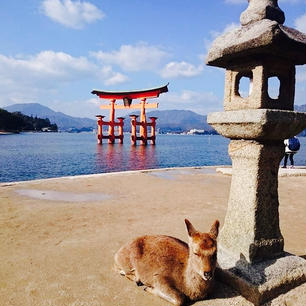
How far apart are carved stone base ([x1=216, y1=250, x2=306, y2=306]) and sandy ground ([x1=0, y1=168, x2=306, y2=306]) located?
10 centimetres

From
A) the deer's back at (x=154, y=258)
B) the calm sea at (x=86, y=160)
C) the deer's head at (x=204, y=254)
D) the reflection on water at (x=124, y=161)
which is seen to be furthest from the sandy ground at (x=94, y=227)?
the reflection on water at (x=124, y=161)

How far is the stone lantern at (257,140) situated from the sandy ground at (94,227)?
26cm

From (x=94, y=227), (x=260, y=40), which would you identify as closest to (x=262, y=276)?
(x=260, y=40)

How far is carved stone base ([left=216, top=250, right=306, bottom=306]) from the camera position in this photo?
10.4ft

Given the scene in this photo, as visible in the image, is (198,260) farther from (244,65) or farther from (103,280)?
(244,65)

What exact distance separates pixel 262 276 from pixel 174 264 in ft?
3.29

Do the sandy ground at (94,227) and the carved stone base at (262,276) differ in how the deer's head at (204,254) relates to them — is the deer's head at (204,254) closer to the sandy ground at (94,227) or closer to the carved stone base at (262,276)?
the sandy ground at (94,227)

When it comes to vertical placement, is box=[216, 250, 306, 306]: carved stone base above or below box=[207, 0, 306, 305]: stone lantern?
below

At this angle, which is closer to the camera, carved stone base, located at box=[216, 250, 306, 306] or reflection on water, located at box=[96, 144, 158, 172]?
carved stone base, located at box=[216, 250, 306, 306]

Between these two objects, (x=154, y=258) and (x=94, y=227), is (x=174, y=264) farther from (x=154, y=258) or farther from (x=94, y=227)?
(x=94, y=227)

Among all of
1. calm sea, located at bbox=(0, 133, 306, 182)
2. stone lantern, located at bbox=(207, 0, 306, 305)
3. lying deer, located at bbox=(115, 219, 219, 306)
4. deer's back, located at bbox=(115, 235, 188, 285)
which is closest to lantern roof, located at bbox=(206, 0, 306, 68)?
stone lantern, located at bbox=(207, 0, 306, 305)

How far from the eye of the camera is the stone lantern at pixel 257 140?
3201mm

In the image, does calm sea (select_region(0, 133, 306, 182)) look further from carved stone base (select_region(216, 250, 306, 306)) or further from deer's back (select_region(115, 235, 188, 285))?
carved stone base (select_region(216, 250, 306, 306))

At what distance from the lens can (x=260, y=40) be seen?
3053 mm
